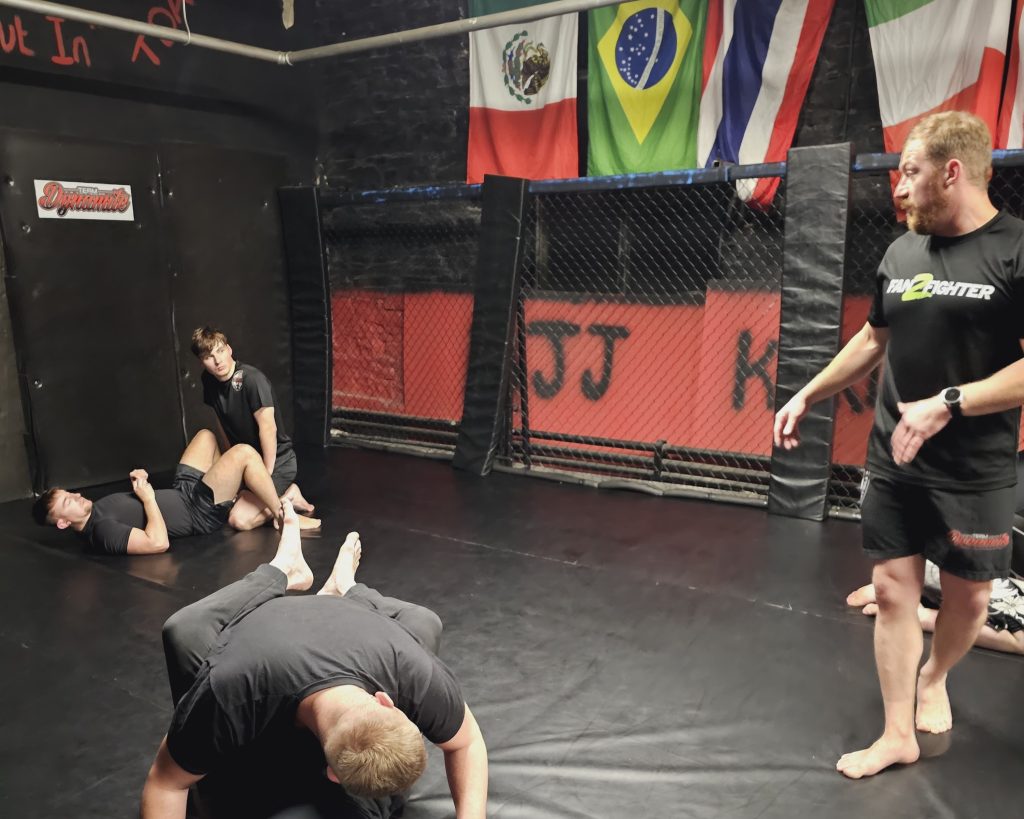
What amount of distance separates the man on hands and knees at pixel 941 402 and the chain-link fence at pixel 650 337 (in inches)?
92.9

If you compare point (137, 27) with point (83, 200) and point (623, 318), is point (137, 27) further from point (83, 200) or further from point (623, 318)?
point (623, 318)

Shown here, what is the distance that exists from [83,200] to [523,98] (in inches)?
108

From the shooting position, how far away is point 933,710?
2.34 meters

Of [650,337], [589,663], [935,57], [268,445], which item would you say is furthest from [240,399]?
[935,57]

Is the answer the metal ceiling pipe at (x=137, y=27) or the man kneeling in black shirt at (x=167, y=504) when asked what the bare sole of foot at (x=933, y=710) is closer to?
the man kneeling in black shirt at (x=167, y=504)

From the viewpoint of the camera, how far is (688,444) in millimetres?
4816

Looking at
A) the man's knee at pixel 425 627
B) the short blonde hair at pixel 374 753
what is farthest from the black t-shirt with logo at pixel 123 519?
the short blonde hair at pixel 374 753

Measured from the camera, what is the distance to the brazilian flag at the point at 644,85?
446cm

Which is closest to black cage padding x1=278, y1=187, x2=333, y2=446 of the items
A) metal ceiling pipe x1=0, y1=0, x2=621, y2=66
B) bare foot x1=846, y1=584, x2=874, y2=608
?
metal ceiling pipe x1=0, y1=0, x2=621, y2=66

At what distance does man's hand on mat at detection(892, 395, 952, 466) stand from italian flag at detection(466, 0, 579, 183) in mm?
3466

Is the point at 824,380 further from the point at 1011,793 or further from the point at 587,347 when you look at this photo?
the point at 587,347

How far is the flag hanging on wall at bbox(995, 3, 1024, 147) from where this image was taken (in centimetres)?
360

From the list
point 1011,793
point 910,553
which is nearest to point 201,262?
point 910,553

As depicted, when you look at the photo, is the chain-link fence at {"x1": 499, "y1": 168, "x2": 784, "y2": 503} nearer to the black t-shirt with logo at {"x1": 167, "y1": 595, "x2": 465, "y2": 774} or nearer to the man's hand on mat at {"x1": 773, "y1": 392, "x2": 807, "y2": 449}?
the man's hand on mat at {"x1": 773, "y1": 392, "x2": 807, "y2": 449}
